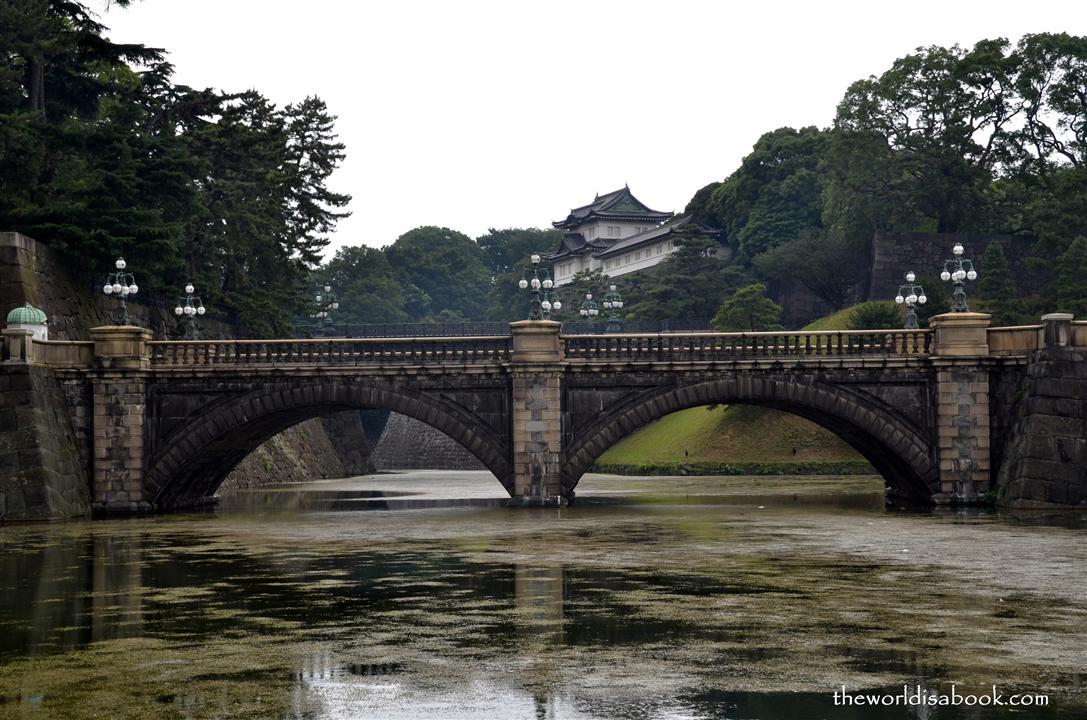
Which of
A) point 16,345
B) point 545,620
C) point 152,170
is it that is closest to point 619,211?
point 152,170

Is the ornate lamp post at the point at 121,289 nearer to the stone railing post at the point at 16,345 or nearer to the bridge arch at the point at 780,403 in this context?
the stone railing post at the point at 16,345

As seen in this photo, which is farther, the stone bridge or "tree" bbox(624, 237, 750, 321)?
"tree" bbox(624, 237, 750, 321)

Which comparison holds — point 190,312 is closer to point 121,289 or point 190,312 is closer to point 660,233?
point 121,289

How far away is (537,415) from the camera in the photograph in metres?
48.0

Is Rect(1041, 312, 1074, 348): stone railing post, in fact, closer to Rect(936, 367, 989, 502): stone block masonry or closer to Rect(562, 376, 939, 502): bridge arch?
Rect(936, 367, 989, 502): stone block masonry

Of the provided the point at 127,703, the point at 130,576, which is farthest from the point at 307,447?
the point at 127,703

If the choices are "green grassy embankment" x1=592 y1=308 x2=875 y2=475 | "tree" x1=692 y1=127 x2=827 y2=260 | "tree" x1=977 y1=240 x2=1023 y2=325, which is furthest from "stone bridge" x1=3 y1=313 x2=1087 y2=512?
"tree" x1=692 y1=127 x2=827 y2=260

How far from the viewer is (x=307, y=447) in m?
87.8

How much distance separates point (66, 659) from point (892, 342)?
35.9 meters

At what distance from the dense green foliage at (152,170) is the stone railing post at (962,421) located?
106ft

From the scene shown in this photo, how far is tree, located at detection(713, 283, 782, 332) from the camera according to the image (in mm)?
88562

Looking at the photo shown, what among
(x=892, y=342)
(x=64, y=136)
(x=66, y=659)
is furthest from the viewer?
(x=64, y=136)

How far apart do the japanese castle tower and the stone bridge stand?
8066 centimetres

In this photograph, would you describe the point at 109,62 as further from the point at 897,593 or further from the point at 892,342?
the point at 897,593
